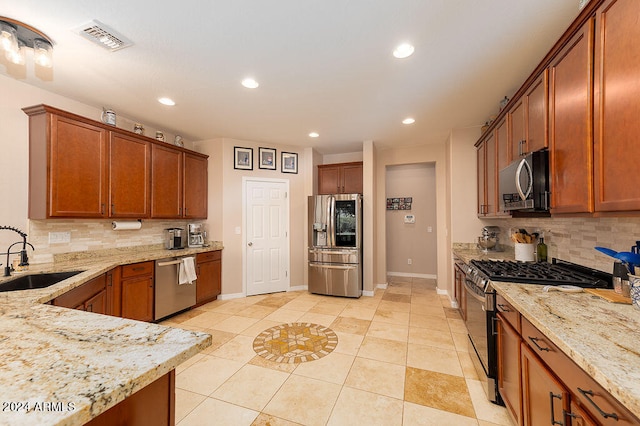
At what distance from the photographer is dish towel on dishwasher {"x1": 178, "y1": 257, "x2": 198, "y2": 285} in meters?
3.39

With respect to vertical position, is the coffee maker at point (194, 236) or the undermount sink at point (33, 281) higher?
the coffee maker at point (194, 236)

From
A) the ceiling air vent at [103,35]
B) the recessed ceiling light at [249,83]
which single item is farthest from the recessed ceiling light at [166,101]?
the recessed ceiling light at [249,83]

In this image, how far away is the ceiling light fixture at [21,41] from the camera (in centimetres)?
165

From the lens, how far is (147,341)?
0.91 meters

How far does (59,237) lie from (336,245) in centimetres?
339

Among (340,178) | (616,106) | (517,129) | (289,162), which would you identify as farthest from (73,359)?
(340,178)

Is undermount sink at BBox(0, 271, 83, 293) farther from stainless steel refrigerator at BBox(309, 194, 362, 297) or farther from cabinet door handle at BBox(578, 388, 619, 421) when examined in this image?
cabinet door handle at BBox(578, 388, 619, 421)

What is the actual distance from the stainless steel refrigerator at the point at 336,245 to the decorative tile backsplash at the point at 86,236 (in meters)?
2.34

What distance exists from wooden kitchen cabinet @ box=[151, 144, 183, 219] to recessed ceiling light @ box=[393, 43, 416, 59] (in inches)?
122

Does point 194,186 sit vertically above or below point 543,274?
above

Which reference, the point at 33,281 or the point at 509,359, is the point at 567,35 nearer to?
the point at 509,359

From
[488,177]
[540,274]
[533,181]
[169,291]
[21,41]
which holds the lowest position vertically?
[169,291]

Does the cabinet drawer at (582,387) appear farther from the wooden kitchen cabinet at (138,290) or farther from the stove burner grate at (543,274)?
the wooden kitchen cabinet at (138,290)

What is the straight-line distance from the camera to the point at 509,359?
160cm
